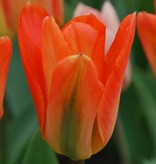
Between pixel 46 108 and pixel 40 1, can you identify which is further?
pixel 40 1

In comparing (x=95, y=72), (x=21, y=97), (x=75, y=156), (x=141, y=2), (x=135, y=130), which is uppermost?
(x=95, y=72)

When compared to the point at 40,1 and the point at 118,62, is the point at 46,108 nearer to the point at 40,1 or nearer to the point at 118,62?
the point at 118,62

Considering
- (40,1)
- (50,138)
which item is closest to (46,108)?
(50,138)

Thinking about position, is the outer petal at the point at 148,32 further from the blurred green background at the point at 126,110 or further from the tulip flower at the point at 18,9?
the blurred green background at the point at 126,110

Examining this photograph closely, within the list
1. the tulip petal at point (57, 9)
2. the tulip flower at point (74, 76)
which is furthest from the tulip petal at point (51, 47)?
the tulip petal at point (57, 9)

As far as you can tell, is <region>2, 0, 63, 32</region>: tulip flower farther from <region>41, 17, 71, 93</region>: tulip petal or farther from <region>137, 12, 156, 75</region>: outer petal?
<region>41, 17, 71, 93</region>: tulip petal

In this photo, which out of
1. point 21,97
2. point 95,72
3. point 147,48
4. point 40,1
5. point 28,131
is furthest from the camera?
point 21,97

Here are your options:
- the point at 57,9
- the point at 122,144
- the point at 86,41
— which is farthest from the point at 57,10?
the point at 122,144
